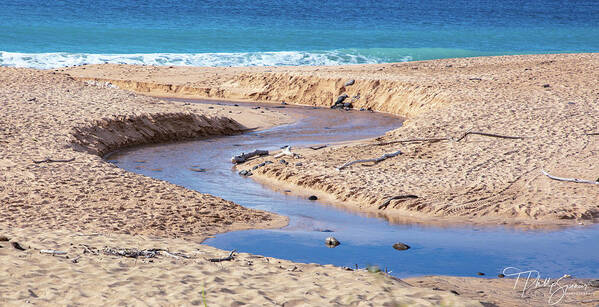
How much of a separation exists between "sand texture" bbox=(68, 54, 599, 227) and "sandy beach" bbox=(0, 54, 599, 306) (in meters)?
0.04

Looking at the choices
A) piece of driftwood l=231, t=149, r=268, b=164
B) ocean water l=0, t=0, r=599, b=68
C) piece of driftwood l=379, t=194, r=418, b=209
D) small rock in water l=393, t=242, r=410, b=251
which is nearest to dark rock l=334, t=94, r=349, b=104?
piece of driftwood l=231, t=149, r=268, b=164

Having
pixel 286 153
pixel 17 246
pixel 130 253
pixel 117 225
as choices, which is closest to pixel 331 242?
pixel 130 253

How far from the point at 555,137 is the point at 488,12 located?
158 feet

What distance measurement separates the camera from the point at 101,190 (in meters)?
8.45

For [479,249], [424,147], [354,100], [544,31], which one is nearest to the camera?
[479,249]

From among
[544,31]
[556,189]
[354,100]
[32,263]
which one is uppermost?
[544,31]

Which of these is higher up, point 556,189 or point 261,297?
point 556,189

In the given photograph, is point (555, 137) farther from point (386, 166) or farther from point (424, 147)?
point (386, 166)

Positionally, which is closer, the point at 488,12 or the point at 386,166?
the point at 386,166

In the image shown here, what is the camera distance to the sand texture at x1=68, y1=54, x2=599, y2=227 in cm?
848

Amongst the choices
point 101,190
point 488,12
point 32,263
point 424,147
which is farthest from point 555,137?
point 488,12

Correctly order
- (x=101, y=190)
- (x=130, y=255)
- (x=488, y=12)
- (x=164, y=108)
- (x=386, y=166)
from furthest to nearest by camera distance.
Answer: (x=488, y=12), (x=164, y=108), (x=386, y=166), (x=101, y=190), (x=130, y=255)

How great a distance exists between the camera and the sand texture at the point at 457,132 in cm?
848

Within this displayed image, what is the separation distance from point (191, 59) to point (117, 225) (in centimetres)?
2332
